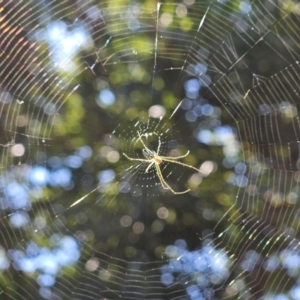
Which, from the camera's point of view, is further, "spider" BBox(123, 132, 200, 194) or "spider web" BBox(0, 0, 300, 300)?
"spider" BBox(123, 132, 200, 194)

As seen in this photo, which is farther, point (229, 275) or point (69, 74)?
point (229, 275)

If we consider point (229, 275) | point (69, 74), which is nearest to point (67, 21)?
point (69, 74)

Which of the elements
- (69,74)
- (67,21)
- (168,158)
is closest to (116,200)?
(168,158)

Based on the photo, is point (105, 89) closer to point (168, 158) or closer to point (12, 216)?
point (168, 158)

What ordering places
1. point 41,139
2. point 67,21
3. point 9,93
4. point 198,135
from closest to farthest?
point 9,93
point 67,21
point 41,139
point 198,135

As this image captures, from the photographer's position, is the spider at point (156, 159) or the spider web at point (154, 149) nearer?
the spider web at point (154, 149)

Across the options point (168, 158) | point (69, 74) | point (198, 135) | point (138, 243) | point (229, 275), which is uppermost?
point (69, 74)

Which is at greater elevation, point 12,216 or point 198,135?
Answer: point 198,135

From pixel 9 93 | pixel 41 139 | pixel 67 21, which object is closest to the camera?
pixel 9 93
